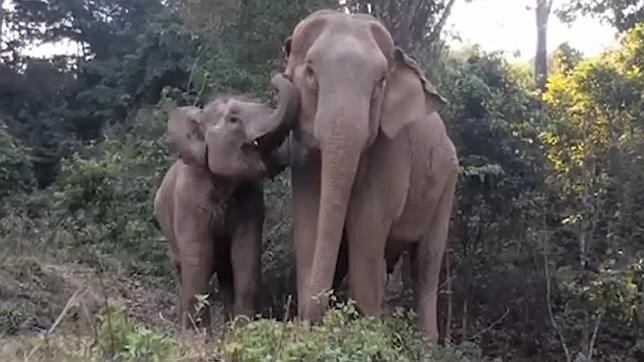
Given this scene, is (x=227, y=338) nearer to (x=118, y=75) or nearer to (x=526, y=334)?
(x=526, y=334)

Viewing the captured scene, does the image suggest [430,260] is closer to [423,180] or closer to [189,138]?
[423,180]

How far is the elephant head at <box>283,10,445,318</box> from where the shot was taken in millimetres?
6863

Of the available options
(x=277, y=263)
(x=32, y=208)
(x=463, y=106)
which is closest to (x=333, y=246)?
(x=277, y=263)

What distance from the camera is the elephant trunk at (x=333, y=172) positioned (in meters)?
6.83

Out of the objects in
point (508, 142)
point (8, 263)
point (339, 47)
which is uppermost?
point (339, 47)

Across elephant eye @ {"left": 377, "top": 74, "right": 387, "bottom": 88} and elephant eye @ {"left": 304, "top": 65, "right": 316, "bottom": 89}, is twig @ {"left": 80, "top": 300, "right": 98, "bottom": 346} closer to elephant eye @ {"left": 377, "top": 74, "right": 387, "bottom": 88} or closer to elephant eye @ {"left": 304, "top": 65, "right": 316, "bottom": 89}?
elephant eye @ {"left": 304, "top": 65, "right": 316, "bottom": 89}

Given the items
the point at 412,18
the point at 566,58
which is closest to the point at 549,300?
the point at 412,18

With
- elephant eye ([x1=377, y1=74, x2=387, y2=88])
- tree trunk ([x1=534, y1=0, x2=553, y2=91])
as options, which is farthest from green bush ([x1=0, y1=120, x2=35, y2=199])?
elephant eye ([x1=377, y1=74, x2=387, y2=88])

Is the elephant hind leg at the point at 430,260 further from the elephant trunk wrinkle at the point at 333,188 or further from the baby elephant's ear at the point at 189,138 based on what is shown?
the baby elephant's ear at the point at 189,138

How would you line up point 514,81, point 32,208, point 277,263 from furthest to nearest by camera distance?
point 32,208, point 514,81, point 277,263

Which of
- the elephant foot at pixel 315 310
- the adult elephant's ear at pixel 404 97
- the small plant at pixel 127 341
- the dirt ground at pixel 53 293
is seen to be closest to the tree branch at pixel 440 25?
the dirt ground at pixel 53 293

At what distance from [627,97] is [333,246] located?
256 inches

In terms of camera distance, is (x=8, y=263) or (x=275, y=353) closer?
(x=275, y=353)

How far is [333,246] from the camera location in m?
6.90
